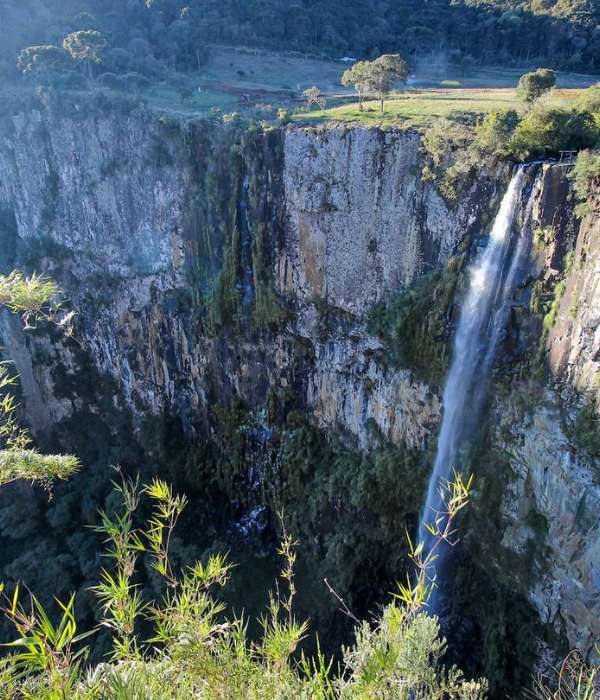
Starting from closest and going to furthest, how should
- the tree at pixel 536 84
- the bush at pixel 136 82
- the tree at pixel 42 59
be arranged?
the tree at pixel 536 84 → the bush at pixel 136 82 → the tree at pixel 42 59

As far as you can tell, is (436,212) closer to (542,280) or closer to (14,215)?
(542,280)

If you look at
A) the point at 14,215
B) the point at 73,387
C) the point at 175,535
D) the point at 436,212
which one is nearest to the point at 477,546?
the point at 436,212

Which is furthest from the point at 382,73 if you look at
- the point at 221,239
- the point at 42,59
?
the point at 42,59

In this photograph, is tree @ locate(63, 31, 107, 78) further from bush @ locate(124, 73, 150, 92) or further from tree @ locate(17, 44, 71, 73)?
bush @ locate(124, 73, 150, 92)

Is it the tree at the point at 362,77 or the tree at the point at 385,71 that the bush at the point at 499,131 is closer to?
the tree at the point at 385,71

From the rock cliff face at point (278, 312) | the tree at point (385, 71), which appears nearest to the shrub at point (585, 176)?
the rock cliff face at point (278, 312)
